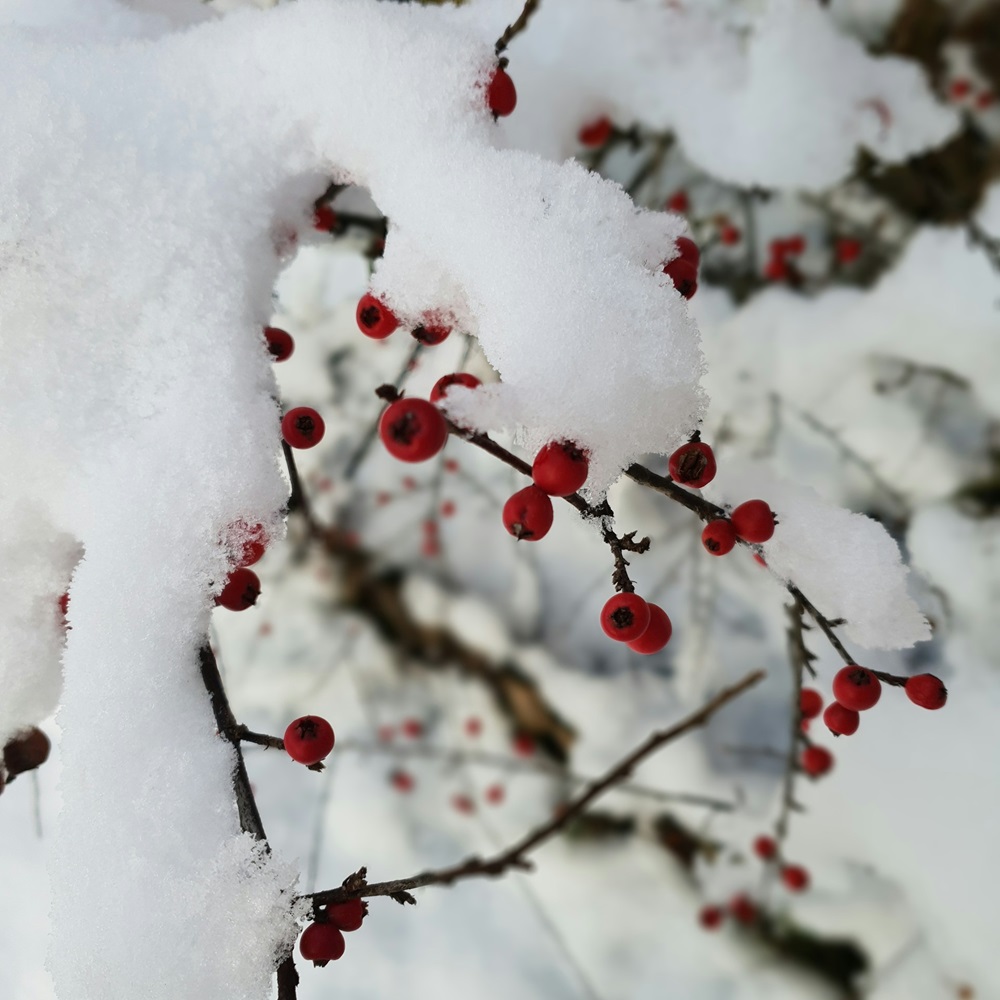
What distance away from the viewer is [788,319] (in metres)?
2.37

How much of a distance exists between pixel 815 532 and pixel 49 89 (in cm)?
108

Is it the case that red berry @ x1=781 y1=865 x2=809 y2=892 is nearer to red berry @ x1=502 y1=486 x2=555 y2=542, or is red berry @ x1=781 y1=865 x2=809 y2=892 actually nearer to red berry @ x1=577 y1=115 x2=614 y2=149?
red berry @ x1=502 y1=486 x2=555 y2=542

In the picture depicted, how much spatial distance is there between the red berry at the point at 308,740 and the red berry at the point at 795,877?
1901 mm

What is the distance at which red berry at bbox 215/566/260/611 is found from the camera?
2.90 ft

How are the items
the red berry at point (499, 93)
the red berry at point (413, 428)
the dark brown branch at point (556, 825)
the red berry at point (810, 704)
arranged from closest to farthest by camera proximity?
Answer: the dark brown branch at point (556, 825) < the red berry at point (413, 428) < the red berry at point (499, 93) < the red berry at point (810, 704)

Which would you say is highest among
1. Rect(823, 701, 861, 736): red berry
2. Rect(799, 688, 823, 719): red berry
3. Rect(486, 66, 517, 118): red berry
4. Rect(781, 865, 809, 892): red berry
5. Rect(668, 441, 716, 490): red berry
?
Rect(486, 66, 517, 118): red berry

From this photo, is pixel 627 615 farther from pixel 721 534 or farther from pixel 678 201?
pixel 678 201

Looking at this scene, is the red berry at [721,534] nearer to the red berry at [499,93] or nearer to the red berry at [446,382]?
the red berry at [446,382]

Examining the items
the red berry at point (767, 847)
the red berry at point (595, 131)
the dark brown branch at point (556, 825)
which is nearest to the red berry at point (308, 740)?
the dark brown branch at point (556, 825)

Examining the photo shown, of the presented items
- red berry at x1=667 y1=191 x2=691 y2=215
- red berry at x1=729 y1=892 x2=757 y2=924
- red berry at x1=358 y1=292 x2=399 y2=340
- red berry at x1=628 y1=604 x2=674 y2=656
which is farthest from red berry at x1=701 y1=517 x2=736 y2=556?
red berry at x1=729 y1=892 x2=757 y2=924

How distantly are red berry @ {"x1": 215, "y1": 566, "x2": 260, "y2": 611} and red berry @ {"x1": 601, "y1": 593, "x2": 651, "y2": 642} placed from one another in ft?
1.44

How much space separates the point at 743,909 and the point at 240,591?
2.18 m

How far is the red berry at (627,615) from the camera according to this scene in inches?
34.7

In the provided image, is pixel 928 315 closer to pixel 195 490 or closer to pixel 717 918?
pixel 717 918
